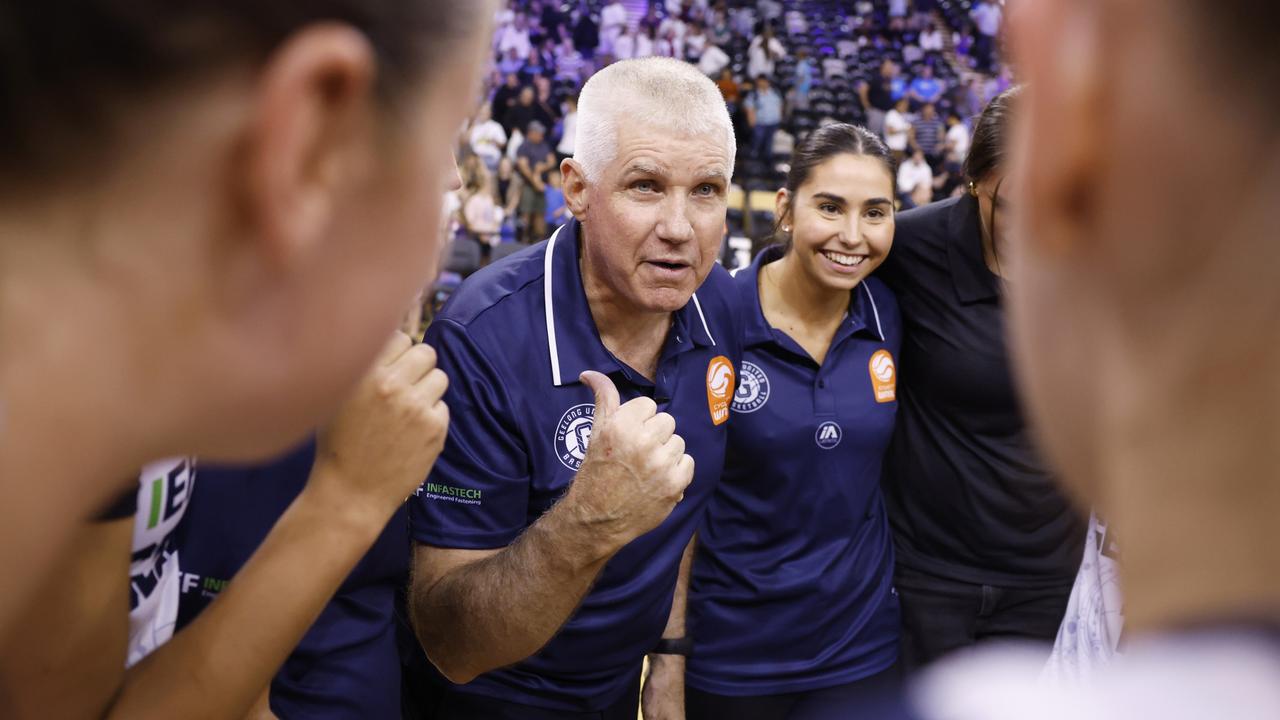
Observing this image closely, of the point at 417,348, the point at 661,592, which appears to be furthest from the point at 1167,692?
the point at 661,592

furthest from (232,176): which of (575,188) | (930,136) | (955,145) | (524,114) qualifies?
(930,136)

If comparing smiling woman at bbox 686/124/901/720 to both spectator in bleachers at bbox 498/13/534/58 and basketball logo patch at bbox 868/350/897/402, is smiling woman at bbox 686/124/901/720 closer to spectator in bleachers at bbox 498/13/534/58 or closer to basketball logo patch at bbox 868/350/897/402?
basketball logo patch at bbox 868/350/897/402

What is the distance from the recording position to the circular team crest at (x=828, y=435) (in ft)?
7.97

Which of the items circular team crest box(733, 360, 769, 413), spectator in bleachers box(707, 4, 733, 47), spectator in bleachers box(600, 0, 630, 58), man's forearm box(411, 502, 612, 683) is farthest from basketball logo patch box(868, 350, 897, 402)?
spectator in bleachers box(707, 4, 733, 47)

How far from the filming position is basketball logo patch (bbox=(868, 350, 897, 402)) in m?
2.54

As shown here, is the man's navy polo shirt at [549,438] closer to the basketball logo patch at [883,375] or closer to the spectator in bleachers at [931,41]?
the basketball logo patch at [883,375]

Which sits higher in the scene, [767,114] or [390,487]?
[767,114]

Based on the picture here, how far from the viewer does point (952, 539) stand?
2604 mm

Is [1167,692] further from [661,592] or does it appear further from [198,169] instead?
[661,592]

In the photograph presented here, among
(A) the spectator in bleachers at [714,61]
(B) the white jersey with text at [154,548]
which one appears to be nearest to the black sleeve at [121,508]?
(B) the white jersey with text at [154,548]

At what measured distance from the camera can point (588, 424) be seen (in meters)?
1.96

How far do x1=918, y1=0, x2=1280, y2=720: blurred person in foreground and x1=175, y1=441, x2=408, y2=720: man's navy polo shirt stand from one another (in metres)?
1.11

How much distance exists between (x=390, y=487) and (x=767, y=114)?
13.1 m

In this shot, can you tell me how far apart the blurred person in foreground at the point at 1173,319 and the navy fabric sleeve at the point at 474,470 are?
1466mm
